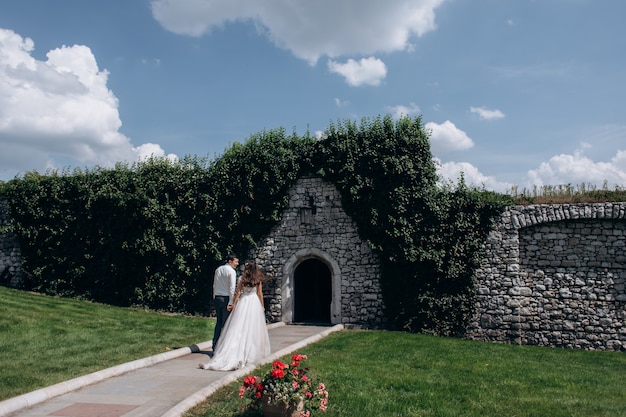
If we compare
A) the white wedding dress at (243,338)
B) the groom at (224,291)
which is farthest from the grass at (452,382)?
the groom at (224,291)

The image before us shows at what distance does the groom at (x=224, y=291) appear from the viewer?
9.98 m

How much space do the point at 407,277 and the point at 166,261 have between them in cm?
825

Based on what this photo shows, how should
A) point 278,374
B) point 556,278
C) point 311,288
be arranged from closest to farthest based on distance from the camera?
point 278,374 < point 556,278 < point 311,288

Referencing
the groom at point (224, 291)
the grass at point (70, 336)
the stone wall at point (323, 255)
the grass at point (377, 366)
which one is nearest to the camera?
the grass at point (377, 366)

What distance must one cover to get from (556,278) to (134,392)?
12.5 m

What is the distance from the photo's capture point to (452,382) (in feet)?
26.2

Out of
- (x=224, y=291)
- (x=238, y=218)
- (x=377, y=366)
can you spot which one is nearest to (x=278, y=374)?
(x=377, y=366)

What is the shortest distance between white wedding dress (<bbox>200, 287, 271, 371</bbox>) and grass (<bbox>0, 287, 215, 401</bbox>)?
1.78 m

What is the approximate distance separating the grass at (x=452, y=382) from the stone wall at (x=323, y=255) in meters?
3.44

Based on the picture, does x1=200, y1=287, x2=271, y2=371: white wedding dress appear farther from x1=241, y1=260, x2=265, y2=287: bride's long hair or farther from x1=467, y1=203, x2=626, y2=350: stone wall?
x1=467, y1=203, x2=626, y2=350: stone wall

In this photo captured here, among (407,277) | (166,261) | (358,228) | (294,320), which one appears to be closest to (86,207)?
(166,261)

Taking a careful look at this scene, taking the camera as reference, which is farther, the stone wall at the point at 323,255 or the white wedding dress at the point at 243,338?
the stone wall at the point at 323,255

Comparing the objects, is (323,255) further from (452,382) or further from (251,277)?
(452,382)

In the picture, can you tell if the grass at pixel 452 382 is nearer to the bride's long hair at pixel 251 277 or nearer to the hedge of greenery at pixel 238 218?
the bride's long hair at pixel 251 277
